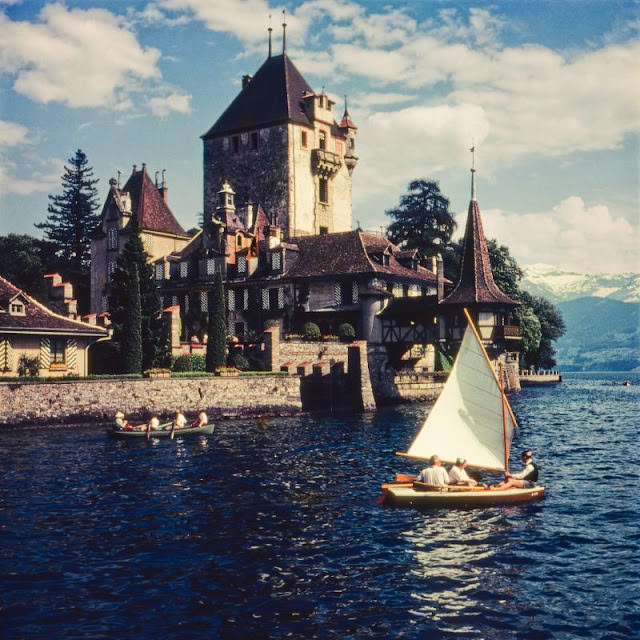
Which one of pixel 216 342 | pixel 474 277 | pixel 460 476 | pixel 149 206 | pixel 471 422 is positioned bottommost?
pixel 460 476

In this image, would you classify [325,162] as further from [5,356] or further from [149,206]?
[5,356]

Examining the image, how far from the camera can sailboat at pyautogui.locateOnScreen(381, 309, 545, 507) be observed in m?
30.2

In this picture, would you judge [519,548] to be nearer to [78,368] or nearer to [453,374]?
[453,374]

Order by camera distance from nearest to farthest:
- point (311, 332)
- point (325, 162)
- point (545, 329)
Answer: point (311, 332), point (325, 162), point (545, 329)

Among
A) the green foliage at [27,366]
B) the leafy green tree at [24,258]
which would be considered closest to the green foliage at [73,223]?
the leafy green tree at [24,258]

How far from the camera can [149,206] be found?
89.3 m

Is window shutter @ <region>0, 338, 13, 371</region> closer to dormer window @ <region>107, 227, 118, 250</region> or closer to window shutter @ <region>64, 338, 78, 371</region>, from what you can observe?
window shutter @ <region>64, 338, 78, 371</region>

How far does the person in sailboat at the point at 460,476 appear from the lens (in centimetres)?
2956

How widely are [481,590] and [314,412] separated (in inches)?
1861

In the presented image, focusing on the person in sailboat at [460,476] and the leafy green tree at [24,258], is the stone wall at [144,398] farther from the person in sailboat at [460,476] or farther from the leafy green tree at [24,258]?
the leafy green tree at [24,258]

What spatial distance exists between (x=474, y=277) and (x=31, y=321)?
1472 inches

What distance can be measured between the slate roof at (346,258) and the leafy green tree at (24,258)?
33.7m

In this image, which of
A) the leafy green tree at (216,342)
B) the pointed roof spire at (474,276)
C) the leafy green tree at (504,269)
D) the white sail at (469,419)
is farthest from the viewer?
the leafy green tree at (504,269)

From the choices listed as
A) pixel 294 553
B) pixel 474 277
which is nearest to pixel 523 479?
pixel 294 553
